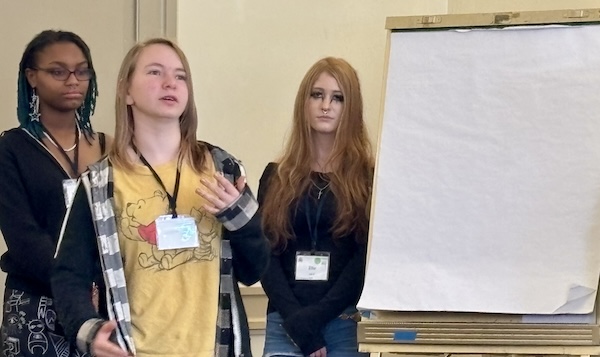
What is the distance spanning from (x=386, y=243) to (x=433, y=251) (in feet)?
0.42

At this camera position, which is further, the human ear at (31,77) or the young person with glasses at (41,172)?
the human ear at (31,77)

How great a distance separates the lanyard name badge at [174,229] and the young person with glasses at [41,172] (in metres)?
0.53

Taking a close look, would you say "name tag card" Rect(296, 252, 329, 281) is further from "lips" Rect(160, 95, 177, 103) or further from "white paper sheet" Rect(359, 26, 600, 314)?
"lips" Rect(160, 95, 177, 103)

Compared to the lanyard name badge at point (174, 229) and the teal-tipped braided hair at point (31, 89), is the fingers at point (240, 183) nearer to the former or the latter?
the lanyard name badge at point (174, 229)

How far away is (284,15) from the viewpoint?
3.51 metres

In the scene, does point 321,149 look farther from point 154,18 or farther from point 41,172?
point 154,18

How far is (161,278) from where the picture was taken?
5.69 feet

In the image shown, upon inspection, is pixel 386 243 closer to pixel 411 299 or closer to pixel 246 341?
pixel 411 299

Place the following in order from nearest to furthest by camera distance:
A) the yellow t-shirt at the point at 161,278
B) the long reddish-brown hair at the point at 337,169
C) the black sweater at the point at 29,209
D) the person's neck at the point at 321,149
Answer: the yellow t-shirt at the point at 161,278, the black sweater at the point at 29,209, the long reddish-brown hair at the point at 337,169, the person's neck at the point at 321,149

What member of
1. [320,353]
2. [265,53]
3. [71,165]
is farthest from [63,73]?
[265,53]

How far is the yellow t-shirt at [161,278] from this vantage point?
1720 millimetres

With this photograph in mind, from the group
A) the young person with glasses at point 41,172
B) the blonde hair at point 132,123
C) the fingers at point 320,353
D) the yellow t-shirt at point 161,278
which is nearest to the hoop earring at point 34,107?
the young person with glasses at point 41,172

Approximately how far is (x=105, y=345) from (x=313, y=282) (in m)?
0.94

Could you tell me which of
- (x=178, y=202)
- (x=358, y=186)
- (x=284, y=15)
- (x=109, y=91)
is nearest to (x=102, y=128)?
(x=109, y=91)
